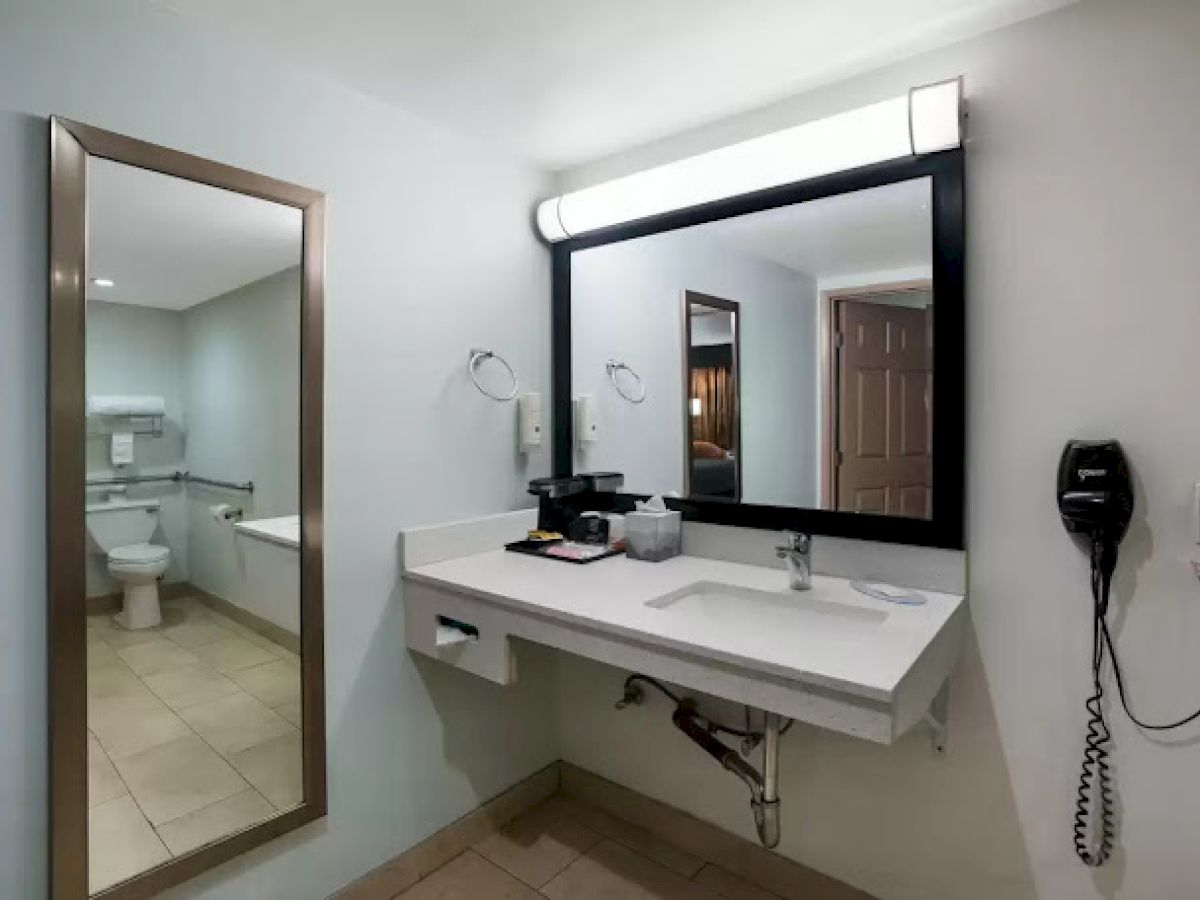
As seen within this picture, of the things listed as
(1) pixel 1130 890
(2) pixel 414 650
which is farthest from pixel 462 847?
(1) pixel 1130 890

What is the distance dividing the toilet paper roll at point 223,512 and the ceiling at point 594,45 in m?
1.05

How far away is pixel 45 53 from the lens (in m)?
1.20

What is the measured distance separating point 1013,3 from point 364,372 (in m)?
1.68

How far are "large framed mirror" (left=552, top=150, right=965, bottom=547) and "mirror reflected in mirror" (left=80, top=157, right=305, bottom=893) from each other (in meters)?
0.96

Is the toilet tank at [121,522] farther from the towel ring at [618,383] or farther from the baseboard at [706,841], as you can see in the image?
the baseboard at [706,841]

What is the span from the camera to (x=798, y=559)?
1561 mm

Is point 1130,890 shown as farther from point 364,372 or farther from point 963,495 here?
point 364,372

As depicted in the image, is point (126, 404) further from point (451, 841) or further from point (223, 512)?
point (451, 841)

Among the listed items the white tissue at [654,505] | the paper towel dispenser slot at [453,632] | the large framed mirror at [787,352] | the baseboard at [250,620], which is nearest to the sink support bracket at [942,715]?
the large framed mirror at [787,352]

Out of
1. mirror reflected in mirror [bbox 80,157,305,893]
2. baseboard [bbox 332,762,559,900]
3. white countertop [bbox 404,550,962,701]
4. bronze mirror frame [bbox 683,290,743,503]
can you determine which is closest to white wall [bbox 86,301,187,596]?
mirror reflected in mirror [bbox 80,157,305,893]

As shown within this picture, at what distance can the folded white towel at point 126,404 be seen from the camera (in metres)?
1.27

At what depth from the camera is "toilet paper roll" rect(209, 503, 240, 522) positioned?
1.48 metres

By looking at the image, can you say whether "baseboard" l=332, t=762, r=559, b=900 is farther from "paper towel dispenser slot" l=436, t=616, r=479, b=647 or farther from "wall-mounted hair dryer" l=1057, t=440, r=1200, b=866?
"wall-mounted hair dryer" l=1057, t=440, r=1200, b=866

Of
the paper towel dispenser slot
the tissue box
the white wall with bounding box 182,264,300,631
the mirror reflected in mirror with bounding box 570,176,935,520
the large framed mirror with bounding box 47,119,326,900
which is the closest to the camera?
the large framed mirror with bounding box 47,119,326,900
